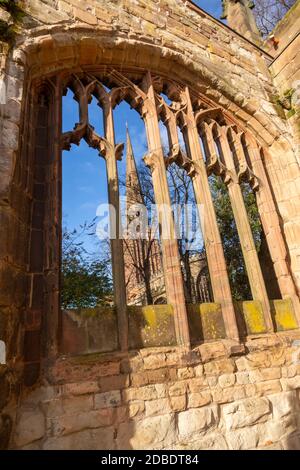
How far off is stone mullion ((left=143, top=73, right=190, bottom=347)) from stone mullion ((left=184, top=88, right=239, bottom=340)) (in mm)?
478

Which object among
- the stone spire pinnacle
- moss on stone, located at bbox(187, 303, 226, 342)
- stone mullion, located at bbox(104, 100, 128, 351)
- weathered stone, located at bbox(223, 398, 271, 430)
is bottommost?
weathered stone, located at bbox(223, 398, 271, 430)

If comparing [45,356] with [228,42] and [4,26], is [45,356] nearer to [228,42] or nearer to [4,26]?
[4,26]

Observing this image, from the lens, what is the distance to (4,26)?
2.84 metres

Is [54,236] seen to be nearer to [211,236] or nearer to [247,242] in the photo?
[211,236]

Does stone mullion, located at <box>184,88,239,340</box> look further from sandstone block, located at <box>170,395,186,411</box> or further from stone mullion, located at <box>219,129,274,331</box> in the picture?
sandstone block, located at <box>170,395,186,411</box>

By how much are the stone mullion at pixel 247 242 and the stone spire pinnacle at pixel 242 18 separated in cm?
315

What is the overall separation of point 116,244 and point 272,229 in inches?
94.3

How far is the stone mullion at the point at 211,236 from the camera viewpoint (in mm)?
3230

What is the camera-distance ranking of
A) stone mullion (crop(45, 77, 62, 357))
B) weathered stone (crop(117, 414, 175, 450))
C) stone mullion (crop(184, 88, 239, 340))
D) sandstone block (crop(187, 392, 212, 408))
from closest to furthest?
weathered stone (crop(117, 414, 175, 450)) < stone mullion (crop(45, 77, 62, 357)) < sandstone block (crop(187, 392, 212, 408)) < stone mullion (crop(184, 88, 239, 340))

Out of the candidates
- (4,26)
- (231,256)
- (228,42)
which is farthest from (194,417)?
(231,256)

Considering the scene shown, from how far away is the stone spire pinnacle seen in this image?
590 cm

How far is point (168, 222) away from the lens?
334cm

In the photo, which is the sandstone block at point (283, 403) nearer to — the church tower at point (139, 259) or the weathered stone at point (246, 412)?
the weathered stone at point (246, 412)

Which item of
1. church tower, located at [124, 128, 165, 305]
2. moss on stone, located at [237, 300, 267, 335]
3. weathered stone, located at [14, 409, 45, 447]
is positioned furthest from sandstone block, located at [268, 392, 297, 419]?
church tower, located at [124, 128, 165, 305]
